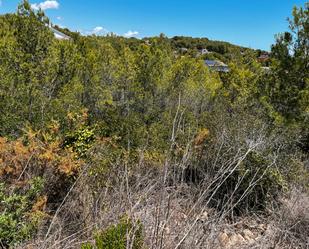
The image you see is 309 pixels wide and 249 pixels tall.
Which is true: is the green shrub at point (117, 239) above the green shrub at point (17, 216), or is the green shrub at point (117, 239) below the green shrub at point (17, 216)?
above

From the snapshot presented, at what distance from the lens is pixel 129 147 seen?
3348 millimetres

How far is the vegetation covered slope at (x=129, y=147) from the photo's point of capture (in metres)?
3.22

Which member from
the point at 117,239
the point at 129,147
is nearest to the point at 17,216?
the point at 129,147

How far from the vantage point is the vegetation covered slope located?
10.6ft

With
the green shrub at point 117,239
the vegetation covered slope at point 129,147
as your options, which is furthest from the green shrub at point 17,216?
the green shrub at point 117,239

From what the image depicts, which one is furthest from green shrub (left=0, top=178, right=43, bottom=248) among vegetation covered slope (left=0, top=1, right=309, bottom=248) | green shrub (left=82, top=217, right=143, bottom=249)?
green shrub (left=82, top=217, right=143, bottom=249)

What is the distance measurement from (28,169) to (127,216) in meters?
3.78

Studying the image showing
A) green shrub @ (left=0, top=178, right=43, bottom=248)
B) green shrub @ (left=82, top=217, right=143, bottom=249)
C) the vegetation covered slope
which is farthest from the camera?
green shrub @ (left=0, top=178, right=43, bottom=248)

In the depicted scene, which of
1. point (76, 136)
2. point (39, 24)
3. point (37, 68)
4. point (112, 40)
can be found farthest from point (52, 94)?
point (112, 40)

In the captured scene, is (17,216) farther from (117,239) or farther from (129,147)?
(117,239)

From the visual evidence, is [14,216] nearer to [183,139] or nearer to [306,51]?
[183,139]

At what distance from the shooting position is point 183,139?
274 inches

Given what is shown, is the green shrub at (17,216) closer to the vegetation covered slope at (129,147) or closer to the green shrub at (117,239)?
the vegetation covered slope at (129,147)

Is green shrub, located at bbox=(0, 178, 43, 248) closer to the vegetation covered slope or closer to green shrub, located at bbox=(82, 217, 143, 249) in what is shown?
the vegetation covered slope
